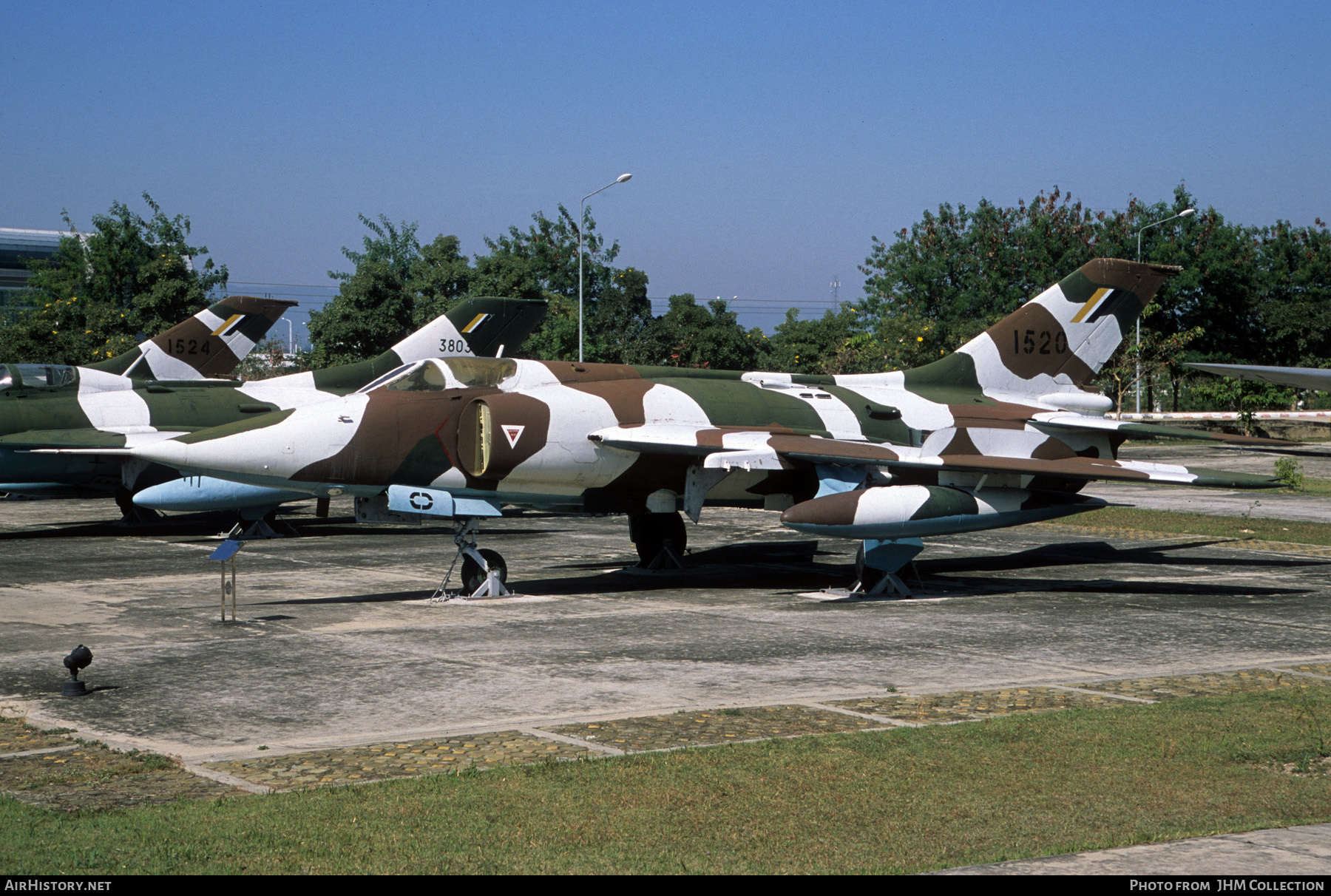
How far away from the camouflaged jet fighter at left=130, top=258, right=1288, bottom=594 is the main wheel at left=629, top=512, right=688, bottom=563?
29mm

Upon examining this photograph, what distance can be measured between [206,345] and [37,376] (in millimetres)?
5175

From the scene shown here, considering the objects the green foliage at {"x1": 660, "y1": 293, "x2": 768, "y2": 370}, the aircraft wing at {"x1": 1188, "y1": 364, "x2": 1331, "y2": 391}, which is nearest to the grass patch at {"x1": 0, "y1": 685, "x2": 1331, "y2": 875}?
the aircraft wing at {"x1": 1188, "y1": 364, "x2": 1331, "y2": 391}

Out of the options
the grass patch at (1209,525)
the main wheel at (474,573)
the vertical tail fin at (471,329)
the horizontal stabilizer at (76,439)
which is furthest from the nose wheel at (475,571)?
the grass patch at (1209,525)

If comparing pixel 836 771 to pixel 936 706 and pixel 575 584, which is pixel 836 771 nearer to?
pixel 936 706

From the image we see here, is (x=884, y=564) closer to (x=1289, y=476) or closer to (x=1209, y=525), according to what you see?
(x=1209, y=525)

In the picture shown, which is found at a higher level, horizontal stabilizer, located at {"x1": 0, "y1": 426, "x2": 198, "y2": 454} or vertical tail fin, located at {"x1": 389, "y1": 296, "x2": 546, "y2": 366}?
vertical tail fin, located at {"x1": 389, "y1": 296, "x2": 546, "y2": 366}

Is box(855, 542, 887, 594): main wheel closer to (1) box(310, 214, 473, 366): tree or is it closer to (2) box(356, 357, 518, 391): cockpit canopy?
(2) box(356, 357, 518, 391): cockpit canopy

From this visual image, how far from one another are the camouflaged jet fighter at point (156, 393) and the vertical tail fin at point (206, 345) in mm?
24

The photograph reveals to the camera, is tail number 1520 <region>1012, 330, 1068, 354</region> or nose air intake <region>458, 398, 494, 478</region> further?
tail number 1520 <region>1012, 330, 1068, 354</region>

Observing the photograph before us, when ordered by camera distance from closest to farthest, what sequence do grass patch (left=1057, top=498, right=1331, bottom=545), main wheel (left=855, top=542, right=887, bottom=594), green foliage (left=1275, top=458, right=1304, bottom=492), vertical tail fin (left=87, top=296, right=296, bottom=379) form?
1. main wheel (left=855, top=542, right=887, bottom=594)
2. grass patch (left=1057, top=498, right=1331, bottom=545)
3. vertical tail fin (left=87, top=296, right=296, bottom=379)
4. green foliage (left=1275, top=458, right=1304, bottom=492)

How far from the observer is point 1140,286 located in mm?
19688

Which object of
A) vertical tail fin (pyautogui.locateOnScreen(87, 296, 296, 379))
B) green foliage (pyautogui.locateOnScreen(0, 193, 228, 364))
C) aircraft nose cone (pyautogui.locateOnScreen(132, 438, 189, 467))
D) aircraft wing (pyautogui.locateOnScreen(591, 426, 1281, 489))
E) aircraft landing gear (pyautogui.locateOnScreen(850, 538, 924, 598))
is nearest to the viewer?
aircraft nose cone (pyautogui.locateOnScreen(132, 438, 189, 467))

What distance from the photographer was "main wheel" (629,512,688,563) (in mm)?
18609

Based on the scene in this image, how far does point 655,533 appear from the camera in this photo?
18.7 meters
